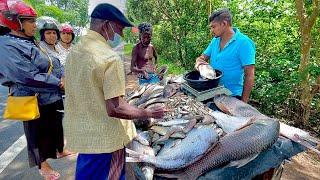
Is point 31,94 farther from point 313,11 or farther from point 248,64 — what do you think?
point 313,11

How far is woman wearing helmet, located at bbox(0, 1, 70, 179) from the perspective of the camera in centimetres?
319

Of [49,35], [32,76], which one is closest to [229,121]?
[32,76]

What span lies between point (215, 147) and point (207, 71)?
4.28 ft

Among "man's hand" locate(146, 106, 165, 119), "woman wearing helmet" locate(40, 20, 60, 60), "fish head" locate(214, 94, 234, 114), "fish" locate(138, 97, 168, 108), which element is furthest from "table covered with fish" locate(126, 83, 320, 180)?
"woman wearing helmet" locate(40, 20, 60, 60)

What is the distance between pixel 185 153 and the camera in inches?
99.3

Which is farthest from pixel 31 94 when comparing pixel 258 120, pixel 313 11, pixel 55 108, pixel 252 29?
pixel 252 29

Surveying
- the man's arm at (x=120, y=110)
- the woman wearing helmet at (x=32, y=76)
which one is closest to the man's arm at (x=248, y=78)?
the man's arm at (x=120, y=110)

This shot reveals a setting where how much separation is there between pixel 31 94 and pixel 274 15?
575cm

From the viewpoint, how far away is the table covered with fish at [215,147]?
246 centimetres

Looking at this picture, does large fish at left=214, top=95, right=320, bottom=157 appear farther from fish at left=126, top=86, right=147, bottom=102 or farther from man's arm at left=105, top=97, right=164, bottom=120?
man's arm at left=105, top=97, right=164, bottom=120

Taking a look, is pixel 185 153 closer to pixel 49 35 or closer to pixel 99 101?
pixel 99 101

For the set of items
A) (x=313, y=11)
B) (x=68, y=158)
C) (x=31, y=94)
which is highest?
(x=313, y=11)

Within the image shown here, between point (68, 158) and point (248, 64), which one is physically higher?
point (248, 64)

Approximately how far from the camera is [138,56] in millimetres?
5785
